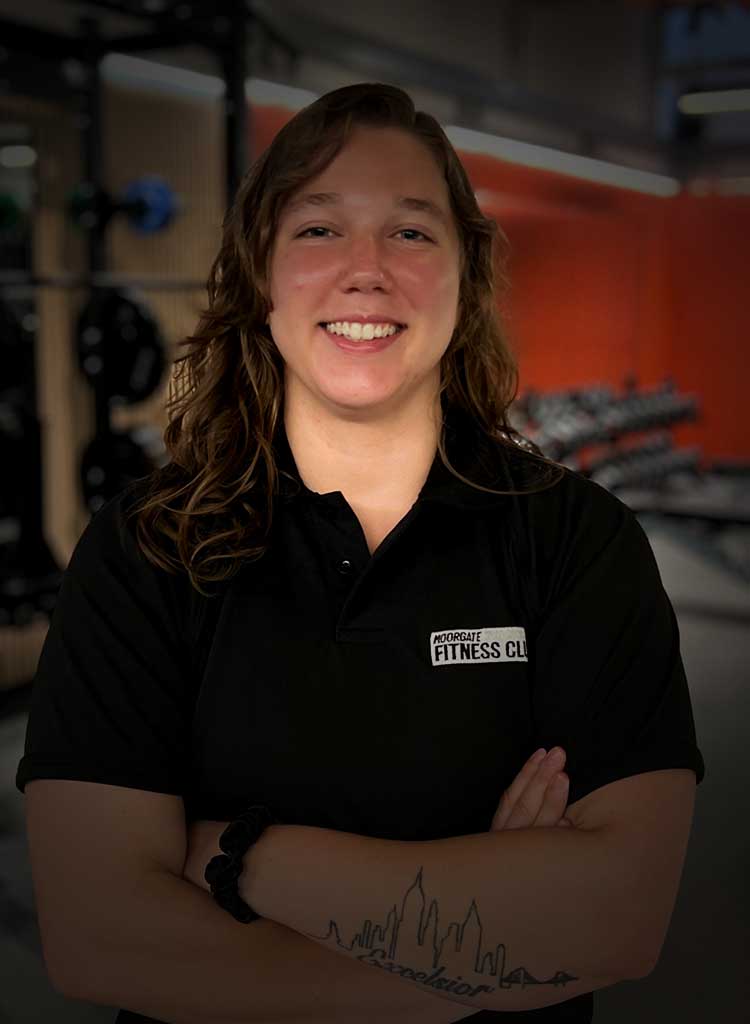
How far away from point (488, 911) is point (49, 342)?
431cm

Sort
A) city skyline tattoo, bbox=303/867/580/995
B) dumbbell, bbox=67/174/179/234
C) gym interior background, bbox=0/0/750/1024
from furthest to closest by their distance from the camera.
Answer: dumbbell, bbox=67/174/179/234
gym interior background, bbox=0/0/750/1024
city skyline tattoo, bbox=303/867/580/995

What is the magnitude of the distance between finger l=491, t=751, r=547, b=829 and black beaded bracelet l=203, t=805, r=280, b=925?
247mm

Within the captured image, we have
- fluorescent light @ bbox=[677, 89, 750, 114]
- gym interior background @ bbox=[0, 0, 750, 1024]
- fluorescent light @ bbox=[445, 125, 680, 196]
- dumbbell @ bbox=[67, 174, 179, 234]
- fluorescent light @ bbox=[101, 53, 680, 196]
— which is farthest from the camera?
fluorescent light @ bbox=[677, 89, 750, 114]

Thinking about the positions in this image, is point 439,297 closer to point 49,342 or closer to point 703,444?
point 49,342

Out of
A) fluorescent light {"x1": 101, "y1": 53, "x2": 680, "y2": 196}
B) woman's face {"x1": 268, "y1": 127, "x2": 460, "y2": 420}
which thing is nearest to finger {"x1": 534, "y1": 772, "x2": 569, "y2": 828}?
woman's face {"x1": 268, "y1": 127, "x2": 460, "y2": 420}

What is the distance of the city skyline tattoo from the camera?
1048mm

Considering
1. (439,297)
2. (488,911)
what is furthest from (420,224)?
(488,911)

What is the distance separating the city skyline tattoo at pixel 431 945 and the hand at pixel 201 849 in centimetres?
15

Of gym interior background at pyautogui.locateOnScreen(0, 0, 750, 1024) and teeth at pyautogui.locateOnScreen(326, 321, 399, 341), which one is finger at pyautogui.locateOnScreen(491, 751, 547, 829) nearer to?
teeth at pyautogui.locateOnScreen(326, 321, 399, 341)

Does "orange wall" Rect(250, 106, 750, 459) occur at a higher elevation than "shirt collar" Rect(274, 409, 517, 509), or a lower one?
higher

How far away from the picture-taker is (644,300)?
9938mm

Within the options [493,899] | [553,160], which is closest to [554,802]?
[493,899]

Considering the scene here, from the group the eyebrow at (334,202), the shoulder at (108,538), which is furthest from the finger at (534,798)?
the eyebrow at (334,202)

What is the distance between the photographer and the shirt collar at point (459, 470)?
122 centimetres
